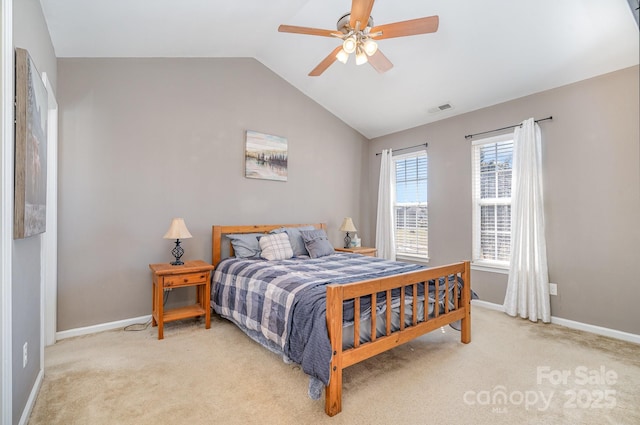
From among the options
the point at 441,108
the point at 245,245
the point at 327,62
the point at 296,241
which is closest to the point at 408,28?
the point at 327,62

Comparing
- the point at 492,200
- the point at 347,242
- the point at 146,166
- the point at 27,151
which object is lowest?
the point at 347,242

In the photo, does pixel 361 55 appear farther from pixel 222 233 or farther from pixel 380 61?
pixel 222 233

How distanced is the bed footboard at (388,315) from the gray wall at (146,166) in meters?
2.25

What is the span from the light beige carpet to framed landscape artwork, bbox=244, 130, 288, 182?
1993mm

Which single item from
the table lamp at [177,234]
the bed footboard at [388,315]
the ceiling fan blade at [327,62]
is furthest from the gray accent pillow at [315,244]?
the ceiling fan blade at [327,62]

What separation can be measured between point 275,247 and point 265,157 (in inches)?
49.4

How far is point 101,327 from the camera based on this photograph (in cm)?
312

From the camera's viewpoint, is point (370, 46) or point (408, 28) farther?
point (370, 46)

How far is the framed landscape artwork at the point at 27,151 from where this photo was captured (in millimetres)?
1689

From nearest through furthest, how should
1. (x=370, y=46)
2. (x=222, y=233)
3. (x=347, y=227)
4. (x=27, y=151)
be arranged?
(x=27, y=151), (x=370, y=46), (x=222, y=233), (x=347, y=227)

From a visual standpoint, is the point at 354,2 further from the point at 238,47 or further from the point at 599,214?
the point at 599,214

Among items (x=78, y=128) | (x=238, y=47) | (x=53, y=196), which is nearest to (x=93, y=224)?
(x=53, y=196)

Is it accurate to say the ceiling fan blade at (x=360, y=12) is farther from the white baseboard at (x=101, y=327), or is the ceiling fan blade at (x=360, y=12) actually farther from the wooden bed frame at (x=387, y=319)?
the white baseboard at (x=101, y=327)

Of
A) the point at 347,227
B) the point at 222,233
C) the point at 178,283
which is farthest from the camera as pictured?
the point at 347,227
